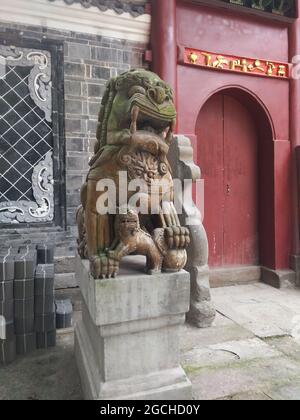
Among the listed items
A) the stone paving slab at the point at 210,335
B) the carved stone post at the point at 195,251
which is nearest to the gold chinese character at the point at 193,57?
the carved stone post at the point at 195,251

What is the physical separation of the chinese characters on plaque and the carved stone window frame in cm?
162

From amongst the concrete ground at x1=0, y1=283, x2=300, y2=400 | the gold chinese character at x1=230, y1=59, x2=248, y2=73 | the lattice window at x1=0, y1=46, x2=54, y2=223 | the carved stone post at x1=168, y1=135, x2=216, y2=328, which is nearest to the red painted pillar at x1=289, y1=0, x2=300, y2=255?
the gold chinese character at x1=230, y1=59, x2=248, y2=73

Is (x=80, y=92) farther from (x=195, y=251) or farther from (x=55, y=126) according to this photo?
(x=195, y=251)

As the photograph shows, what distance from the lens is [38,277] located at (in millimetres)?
2799

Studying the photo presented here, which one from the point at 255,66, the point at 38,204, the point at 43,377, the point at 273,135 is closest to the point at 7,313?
the point at 43,377

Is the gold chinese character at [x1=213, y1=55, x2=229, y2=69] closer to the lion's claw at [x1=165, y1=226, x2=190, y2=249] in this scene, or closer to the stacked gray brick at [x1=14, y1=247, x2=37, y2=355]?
the lion's claw at [x1=165, y1=226, x2=190, y2=249]

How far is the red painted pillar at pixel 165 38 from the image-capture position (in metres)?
4.17

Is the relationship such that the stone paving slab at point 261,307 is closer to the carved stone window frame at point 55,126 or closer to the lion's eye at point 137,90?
the carved stone window frame at point 55,126

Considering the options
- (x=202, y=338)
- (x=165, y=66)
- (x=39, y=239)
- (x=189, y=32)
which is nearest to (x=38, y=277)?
(x=39, y=239)

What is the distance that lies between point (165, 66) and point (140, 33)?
60 centimetres

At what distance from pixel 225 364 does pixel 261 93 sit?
12.4 feet

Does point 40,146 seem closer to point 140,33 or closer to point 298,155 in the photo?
point 140,33

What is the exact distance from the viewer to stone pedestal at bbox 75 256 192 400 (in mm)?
1794

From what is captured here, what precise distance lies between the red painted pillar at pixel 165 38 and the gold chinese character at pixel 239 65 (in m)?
0.90
